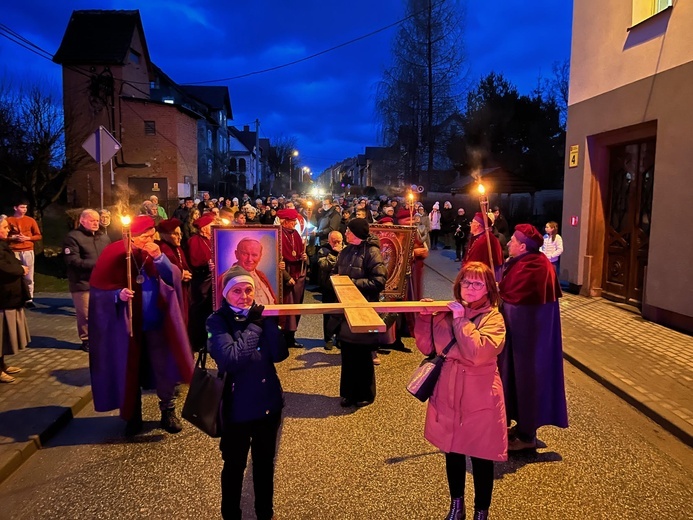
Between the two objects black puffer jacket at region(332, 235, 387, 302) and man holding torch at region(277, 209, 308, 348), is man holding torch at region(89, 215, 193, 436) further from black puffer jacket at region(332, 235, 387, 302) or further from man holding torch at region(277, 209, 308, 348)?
man holding torch at region(277, 209, 308, 348)

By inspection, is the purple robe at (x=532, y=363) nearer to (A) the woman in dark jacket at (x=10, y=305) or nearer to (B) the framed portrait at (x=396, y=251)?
(B) the framed portrait at (x=396, y=251)

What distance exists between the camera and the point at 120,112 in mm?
31094

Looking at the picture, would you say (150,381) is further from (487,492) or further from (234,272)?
(487,492)

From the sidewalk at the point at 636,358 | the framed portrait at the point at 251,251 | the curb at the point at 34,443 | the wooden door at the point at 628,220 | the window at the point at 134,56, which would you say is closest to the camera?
the curb at the point at 34,443

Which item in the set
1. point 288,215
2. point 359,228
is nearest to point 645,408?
point 359,228

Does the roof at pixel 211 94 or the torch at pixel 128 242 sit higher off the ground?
the roof at pixel 211 94

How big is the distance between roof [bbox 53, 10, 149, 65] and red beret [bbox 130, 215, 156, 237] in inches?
1152

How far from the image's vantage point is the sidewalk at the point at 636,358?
226 inches

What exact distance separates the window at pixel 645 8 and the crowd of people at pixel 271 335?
6.08 m

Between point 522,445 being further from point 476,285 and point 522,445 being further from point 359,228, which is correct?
point 359,228

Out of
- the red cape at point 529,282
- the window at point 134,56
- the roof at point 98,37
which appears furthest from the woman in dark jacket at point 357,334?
the window at point 134,56

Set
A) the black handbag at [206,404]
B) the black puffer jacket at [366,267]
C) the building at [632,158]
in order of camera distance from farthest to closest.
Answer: the building at [632,158] < the black puffer jacket at [366,267] < the black handbag at [206,404]

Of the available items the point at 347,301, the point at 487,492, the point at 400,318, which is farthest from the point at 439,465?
the point at 400,318

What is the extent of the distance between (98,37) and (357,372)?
107 feet
